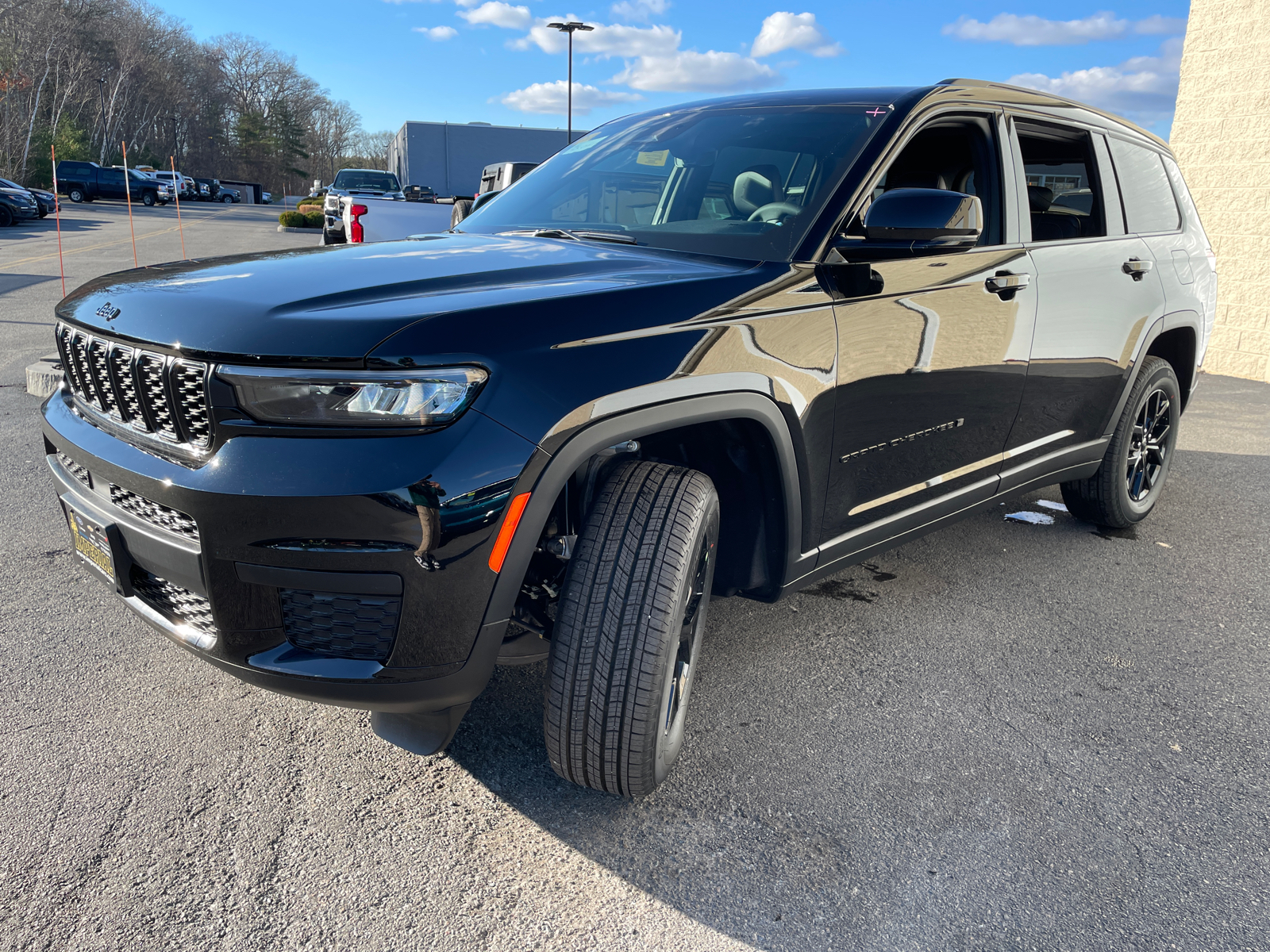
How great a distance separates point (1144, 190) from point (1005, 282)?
1.54m

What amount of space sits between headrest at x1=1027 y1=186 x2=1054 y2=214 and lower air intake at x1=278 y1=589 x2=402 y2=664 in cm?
284

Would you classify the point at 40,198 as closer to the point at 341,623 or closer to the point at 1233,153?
the point at 1233,153

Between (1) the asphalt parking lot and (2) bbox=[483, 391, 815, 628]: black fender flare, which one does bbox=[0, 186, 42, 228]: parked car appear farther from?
(2) bbox=[483, 391, 815, 628]: black fender flare

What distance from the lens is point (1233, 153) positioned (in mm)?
9617

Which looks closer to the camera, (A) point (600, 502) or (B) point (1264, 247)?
(A) point (600, 502)

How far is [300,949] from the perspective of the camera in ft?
5.81

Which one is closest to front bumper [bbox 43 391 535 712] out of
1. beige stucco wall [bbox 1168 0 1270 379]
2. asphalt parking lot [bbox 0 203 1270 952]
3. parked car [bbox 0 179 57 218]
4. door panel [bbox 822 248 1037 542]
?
asphalt parking lot [bbox 0 203 1270 952]

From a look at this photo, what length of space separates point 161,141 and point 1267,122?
96.6m

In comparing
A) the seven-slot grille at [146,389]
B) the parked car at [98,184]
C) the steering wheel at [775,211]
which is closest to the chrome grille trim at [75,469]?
the seven-slot grille at [146,389]

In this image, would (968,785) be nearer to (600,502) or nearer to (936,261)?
(600,502)

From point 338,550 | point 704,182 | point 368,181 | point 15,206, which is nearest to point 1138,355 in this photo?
point 704,182

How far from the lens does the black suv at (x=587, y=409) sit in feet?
5.65

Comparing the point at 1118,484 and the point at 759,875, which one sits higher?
the point at 1118,484

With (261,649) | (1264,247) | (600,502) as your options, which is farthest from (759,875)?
(1264,247)
